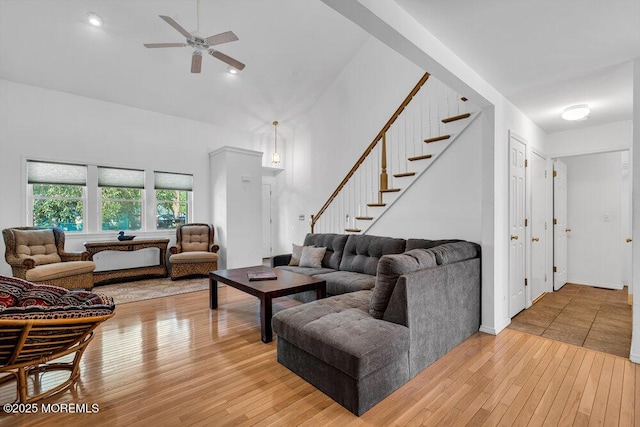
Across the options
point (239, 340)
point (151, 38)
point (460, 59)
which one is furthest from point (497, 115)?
point (151, 38)

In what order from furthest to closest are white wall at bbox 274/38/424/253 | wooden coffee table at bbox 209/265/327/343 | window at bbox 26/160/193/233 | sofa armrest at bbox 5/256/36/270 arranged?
white wall at bbox 274/38/424/253 → window at bbox 26/160/193/233 → sofa armrest at bbox 5/256/36/270 → wooden coffee table at bbox 209/265/327/343

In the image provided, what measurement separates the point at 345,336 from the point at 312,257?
8.36 feet

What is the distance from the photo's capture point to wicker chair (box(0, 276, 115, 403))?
68.4 inches

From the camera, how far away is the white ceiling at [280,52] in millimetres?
2090

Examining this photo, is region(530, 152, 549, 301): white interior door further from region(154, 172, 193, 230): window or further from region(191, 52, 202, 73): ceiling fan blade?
region(154, 172, 193, 230): window

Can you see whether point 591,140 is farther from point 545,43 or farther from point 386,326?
point 386,326

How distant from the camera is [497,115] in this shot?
10.4 ft

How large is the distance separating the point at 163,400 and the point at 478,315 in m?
2.99

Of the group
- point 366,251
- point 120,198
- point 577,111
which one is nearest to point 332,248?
point 366,251

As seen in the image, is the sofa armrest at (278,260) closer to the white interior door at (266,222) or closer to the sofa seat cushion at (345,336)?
the sofa seat cushion at (345,336)

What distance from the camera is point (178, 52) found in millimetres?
4863

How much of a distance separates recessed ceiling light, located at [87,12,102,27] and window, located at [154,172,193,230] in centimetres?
268

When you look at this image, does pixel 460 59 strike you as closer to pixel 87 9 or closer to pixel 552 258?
pixel 552 258

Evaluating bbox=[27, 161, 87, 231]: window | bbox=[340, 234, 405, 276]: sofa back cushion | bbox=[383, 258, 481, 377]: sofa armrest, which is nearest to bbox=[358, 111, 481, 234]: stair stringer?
bbox=[340, 234, 405, 276]: sofa back cushion
